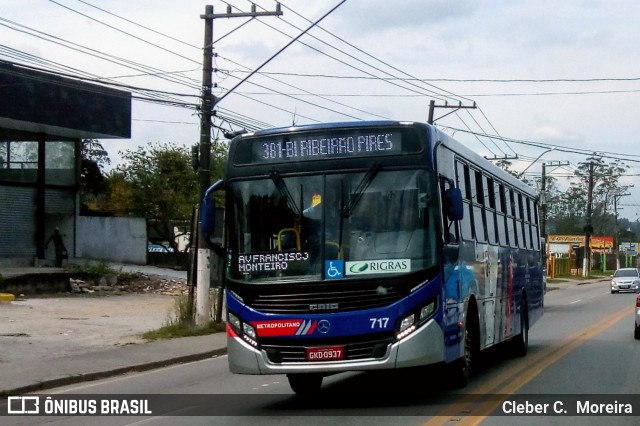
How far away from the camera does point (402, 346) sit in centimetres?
1088

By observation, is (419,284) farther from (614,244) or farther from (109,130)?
(614,244)

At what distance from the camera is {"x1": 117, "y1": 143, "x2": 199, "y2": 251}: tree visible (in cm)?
5503

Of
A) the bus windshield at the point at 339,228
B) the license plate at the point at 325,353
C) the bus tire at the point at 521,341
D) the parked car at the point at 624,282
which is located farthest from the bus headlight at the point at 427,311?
the parked car at the point at 624,282

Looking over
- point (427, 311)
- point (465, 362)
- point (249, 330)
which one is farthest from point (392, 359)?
point (465, 362)

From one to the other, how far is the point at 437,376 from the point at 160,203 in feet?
141

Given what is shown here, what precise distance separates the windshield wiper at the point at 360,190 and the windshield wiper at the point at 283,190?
0.54m

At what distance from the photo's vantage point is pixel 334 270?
11.0 m

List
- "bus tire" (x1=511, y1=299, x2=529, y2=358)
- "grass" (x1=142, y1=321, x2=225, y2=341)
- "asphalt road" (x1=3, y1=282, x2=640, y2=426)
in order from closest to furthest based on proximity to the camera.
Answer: "asphalt road" (x1=3, y1=282, x2=640, y2=426), "bus tire" (x1=511, y1=299, x2=529, y2=358), "grass" (x1=142, y1=321, x2=225, y2=341)

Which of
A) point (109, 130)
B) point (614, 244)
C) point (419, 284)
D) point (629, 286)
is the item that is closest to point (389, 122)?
point (419, 284)

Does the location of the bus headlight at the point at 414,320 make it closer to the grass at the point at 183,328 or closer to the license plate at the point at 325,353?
the license plate at the point at 325,353

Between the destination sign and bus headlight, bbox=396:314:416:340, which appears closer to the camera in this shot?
bus headlight, bbox=396:314:416:340

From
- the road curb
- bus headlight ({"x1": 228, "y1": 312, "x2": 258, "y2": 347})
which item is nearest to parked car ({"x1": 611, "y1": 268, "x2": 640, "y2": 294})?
the road curb

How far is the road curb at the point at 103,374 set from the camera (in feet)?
46.9

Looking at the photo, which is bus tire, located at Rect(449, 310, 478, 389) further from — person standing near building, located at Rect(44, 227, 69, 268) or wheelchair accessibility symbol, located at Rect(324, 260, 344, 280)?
person standing near building, located at Rect(44, 227, 69, 268)
